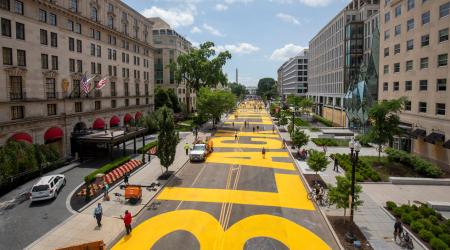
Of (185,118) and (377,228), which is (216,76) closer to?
(185,118)

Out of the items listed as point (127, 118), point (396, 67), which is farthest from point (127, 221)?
point (127, 118)

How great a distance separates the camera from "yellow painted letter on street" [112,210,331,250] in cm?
1834

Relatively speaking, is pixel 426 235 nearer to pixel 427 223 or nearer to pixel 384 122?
pixel 427 223

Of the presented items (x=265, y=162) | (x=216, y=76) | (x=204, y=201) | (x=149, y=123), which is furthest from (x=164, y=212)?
(x=216, y=76)

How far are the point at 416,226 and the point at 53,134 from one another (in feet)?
122

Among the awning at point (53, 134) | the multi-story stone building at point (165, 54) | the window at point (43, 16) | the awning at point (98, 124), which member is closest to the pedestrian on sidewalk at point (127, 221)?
the awning at point (53, 134)

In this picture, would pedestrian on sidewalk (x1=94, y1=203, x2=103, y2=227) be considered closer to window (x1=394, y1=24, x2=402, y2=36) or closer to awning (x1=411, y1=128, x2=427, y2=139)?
awning (x1=411, y1=128, x2=427, y2=139)

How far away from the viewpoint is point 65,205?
24312mm

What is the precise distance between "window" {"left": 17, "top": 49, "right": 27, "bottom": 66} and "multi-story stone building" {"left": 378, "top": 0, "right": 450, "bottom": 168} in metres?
44.6

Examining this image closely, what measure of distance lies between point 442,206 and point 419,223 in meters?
5.45

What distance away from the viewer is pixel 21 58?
115 ft

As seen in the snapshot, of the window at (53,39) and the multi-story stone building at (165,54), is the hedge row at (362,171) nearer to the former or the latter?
the window at (53,39)

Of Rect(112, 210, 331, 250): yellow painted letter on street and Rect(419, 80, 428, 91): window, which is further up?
Rect(419, 80, 428, 91): window

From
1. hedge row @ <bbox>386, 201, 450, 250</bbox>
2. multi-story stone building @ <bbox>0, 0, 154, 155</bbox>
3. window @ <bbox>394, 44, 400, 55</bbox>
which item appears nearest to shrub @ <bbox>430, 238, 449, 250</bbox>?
hedge row @ <bbox>386, 201, 450, 250</bbox>
